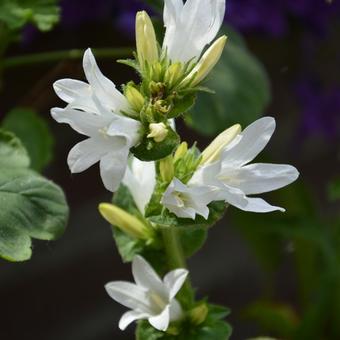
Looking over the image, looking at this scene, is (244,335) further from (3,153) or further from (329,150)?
(3,153)

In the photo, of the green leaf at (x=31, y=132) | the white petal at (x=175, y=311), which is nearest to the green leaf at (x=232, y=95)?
the green leaf at (x=31, y=132)

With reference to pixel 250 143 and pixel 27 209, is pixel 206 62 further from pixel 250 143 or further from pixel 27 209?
pixel 27 209

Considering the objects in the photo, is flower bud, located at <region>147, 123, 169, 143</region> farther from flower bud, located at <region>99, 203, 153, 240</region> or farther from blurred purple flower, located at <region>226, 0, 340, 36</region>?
blurred purple flower, located at <region>226, 0, 340, 36</region>

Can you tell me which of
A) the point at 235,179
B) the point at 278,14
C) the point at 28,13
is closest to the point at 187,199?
the point at 235,179

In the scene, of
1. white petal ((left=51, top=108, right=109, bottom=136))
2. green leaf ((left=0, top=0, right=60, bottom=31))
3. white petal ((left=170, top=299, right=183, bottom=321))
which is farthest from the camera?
green leaf ((left=0, top=0, right=60, bottom=31))

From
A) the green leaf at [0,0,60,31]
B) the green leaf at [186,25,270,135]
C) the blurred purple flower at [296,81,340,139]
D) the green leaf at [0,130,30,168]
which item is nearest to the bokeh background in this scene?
the blurred purple flower at [296,81,340,139]

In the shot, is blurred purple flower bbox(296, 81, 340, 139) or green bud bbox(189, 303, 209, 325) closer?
green bud bbox(189, 303, 209, 325)

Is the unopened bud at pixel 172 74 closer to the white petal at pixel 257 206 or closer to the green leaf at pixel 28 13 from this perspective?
the white petal at pixel 257 206
